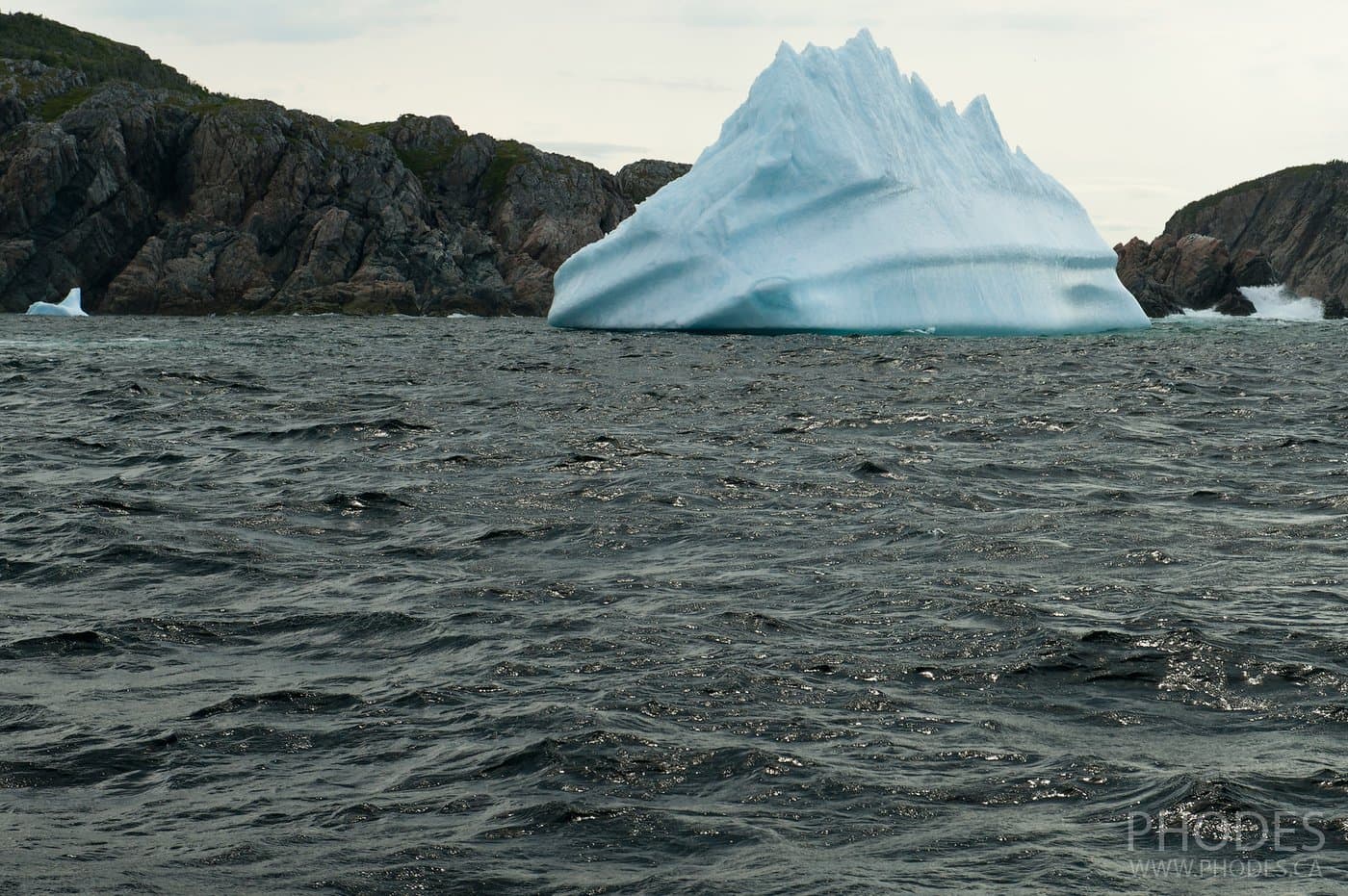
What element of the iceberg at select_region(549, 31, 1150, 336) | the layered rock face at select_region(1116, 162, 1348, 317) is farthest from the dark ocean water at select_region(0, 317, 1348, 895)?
the layered rock face at select_region(1116, 162, 1348, 317)

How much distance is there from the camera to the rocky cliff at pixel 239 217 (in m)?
87.9

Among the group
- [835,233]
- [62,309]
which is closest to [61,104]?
[62,309]

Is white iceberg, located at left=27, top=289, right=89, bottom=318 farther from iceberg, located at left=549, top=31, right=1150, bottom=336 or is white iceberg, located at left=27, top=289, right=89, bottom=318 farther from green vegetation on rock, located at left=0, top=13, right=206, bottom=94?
green vegetation on rock, located at left=0, top=13, right=206, bottom=94

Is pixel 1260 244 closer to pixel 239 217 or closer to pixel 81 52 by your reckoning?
pixel 239 217

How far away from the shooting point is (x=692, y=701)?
23.9ft

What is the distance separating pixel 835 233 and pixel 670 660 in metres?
36.1

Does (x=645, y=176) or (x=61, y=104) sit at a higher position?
(x=61, y=104)

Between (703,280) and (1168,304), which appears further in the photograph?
(1168,304)

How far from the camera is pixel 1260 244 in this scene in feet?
486

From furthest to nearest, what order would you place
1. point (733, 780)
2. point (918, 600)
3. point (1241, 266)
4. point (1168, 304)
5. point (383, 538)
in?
point (1241, 266), point (1168, 304), point (383, 538), point (918, 600), point (733, 780)

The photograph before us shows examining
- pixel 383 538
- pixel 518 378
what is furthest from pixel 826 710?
pixel 518 378

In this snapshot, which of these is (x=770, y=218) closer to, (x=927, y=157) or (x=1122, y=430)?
(x=927, y=157)

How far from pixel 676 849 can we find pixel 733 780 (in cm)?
74

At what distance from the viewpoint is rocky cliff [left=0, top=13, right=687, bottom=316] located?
3460 inches
